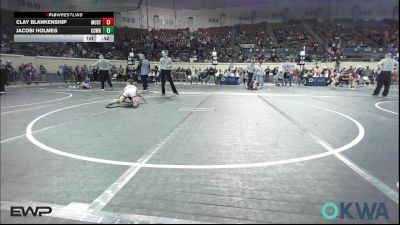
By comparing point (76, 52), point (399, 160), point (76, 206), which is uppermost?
point (76, 52)

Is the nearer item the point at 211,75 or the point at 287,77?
the point at 287,77

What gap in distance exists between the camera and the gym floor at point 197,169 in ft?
7.53

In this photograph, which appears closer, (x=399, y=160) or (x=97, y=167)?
(x=399, y=160)

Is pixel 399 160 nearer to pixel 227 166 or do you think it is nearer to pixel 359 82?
pixel 227 166

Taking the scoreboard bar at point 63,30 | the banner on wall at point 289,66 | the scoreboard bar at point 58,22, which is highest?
the scoreboard bar at point 58,22

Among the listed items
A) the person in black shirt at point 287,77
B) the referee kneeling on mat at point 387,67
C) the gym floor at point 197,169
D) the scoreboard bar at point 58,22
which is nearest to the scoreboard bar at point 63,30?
the scoreboard bar at point 58,22

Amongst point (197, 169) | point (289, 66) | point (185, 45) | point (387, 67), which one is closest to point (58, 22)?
point (197, 169)

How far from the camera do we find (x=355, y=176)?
3.03 metres

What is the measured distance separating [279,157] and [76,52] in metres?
23.8

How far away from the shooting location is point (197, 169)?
11.0 feet

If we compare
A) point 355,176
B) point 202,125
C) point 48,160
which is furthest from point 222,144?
point 48,160

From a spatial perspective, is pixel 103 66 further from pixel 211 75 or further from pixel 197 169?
pixel 197 169

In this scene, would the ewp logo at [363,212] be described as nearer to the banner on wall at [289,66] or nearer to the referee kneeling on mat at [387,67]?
the referee kneeling on mat at [387,67]

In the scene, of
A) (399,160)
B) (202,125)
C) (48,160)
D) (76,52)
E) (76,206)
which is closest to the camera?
(399,160)
